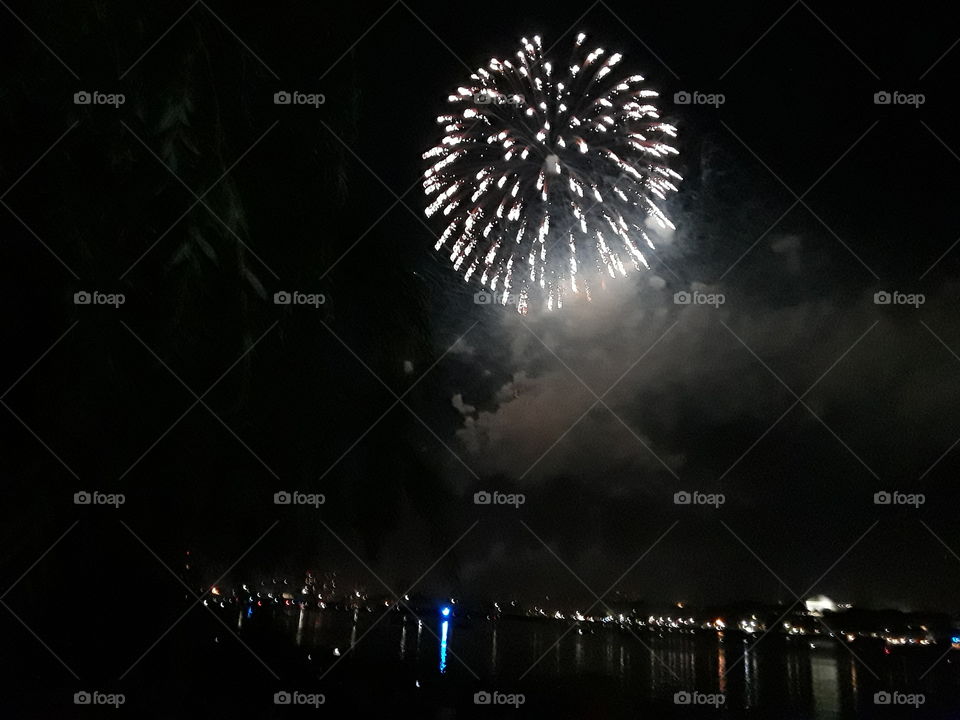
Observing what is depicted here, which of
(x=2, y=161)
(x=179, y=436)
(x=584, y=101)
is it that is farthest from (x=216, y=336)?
(x=584, y=101)

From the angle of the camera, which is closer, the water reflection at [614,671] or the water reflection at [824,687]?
the water reflection at [614,671]

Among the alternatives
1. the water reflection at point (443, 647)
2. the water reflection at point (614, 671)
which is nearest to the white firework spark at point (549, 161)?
the water reflection at point (614, 671)

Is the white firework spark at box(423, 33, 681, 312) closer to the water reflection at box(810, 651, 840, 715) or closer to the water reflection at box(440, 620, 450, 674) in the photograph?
the water reflection at box(440, 620, 450, 674)

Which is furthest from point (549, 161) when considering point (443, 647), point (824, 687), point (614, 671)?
point (824, 687)

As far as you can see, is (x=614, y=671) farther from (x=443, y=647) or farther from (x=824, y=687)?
(x=824, y=687)

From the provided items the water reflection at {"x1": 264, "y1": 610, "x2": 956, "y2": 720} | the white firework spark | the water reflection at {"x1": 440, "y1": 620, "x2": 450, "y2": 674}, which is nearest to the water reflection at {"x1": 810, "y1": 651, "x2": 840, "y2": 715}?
the water reflection at {"x1": 264, "y1": 610, "x2": 956, "y2": 720}

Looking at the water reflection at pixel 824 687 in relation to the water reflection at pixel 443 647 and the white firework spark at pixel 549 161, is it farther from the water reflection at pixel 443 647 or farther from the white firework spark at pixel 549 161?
the white firework spark at pixel 549 161

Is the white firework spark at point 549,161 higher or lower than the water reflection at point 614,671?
higher

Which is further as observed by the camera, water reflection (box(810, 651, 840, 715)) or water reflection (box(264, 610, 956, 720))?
water reflection (box(810, 651, 840, 715))

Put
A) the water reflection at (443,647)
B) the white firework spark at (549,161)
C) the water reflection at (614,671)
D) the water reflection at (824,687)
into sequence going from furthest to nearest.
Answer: the water reflection at (824,687)
the water reflection at (443,647)
the water reflection at (614,671)
the white firework spark at (549,161)

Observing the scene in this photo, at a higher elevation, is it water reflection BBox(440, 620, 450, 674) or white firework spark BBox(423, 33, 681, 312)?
white firework spark BBox(423, 33, 681, 312)
